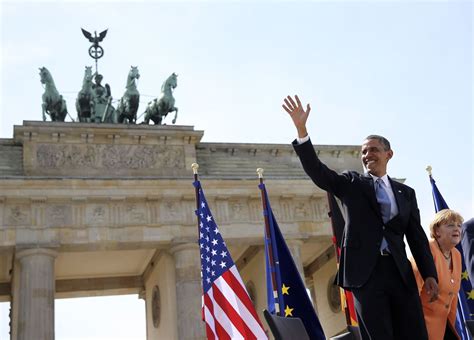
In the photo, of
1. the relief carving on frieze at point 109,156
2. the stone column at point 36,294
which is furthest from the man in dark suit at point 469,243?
the relief carving on frieze at point 109,156

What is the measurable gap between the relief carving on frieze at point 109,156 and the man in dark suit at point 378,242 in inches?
765

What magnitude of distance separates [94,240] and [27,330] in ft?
11.1

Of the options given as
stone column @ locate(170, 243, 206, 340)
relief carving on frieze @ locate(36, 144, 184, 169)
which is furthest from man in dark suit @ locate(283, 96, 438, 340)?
relief carving on frieze @ locate(36, 144, 184, 169)

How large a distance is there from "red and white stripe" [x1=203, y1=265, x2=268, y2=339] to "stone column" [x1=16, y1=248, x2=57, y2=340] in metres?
9.90

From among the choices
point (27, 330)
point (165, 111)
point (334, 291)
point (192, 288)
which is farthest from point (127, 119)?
point (334, 291)

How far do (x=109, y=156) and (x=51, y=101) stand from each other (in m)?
3.05

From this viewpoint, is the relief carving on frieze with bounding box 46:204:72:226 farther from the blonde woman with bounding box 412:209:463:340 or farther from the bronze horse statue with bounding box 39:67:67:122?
the blonde woman with bounding box 412:209:463:340

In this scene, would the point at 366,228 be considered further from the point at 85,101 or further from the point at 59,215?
the point at 85,101

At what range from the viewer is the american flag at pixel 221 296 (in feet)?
38.4

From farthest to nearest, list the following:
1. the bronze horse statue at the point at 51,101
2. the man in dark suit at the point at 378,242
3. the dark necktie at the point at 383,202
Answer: the bronze horse statue at the point at 51,101, the dark necktie at the point at 383,202, the man in dark suit at the point at 378,242

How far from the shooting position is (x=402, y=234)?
14.1ft

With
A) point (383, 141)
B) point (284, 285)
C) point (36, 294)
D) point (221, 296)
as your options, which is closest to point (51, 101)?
point (36, 294)

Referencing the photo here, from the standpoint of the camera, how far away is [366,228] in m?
4.23

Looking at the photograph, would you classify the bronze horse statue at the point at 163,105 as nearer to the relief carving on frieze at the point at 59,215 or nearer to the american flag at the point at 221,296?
the relief carving on frieze at the point at 59,215
